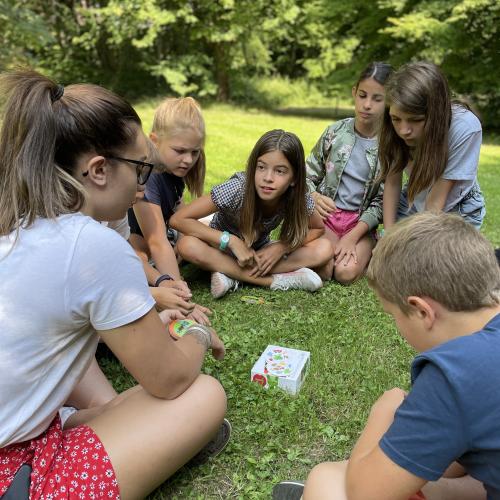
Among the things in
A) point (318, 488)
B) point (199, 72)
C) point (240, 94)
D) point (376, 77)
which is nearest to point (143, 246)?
point (376, 77)

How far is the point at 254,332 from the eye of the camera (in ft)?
10.3

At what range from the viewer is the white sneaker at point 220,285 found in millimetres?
3639

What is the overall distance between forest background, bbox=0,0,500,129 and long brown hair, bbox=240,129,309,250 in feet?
37.6

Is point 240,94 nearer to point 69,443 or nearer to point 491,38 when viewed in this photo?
point 491,38

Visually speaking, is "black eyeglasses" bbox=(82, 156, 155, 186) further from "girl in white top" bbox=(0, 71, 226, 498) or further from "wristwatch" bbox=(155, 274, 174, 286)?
"wristwatch" bbox=(155, 274, 174, 286)

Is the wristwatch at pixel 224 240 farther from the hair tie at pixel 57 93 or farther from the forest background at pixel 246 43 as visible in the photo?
the forest background at pixel 246 43

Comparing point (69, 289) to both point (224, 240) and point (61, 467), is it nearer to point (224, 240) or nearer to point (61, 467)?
point (61, 467)

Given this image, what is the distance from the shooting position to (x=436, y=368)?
3.89ft

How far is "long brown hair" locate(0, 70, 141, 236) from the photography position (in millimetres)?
1530

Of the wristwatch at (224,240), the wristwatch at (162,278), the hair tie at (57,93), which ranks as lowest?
the wristwatch at (224,240)

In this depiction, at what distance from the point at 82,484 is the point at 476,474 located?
1.08m

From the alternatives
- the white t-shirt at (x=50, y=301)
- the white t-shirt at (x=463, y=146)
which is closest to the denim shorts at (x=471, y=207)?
the white t-shirt at (x=463, y=146)

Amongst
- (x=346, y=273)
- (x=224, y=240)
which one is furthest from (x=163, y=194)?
(x=346, y=273)

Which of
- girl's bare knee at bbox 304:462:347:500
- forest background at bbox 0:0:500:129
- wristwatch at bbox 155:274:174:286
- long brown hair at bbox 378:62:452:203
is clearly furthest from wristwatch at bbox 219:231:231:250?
forest background at bbox 0:0:500:129
